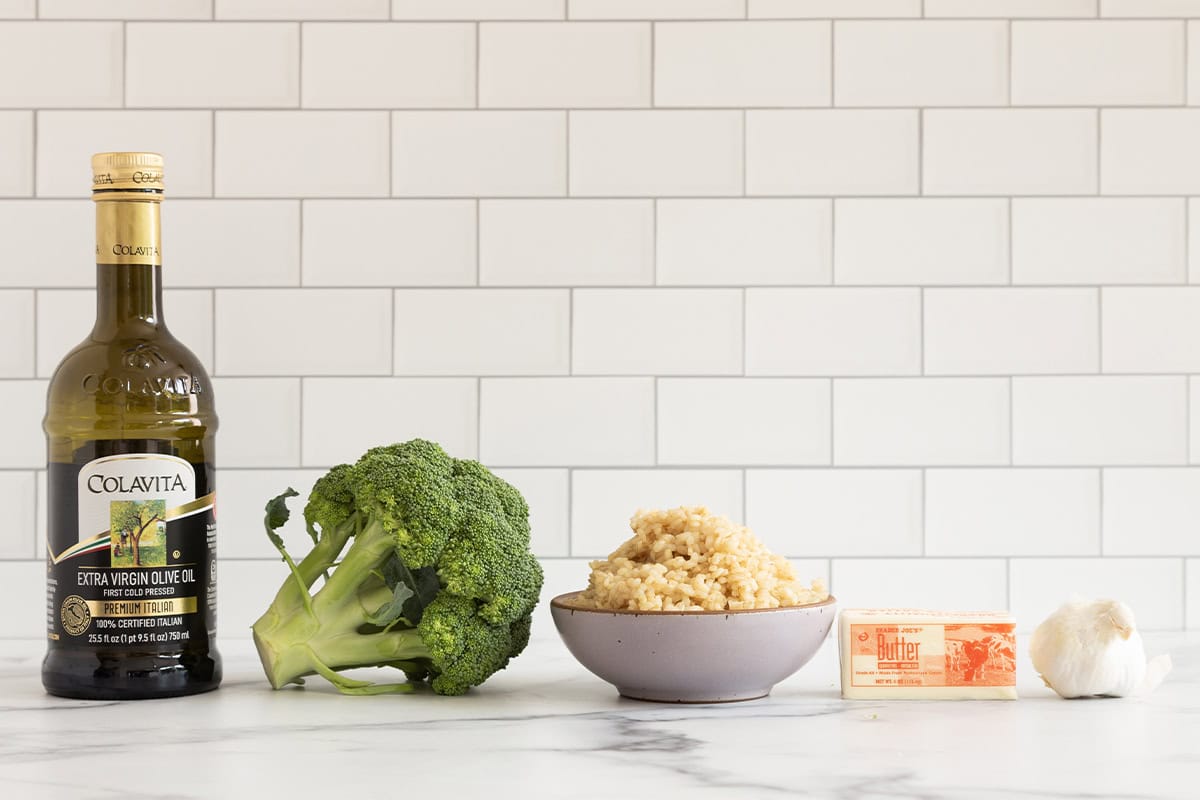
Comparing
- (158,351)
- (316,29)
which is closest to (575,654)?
(158,351)

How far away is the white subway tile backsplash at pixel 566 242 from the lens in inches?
56.9

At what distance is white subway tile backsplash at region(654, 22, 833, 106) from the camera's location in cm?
145

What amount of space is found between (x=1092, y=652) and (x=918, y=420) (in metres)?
0.45

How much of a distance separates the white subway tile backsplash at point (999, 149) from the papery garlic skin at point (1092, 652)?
57cm

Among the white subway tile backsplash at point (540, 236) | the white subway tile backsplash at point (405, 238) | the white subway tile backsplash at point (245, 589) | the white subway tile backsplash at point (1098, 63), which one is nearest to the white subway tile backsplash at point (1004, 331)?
the white subway tile backsplash at point (540, 236)

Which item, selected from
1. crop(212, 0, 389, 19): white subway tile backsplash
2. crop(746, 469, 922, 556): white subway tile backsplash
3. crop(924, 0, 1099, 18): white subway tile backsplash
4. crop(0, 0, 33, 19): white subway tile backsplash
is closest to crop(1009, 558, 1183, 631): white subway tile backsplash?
crop(746, 469, 922, 556): white subway tile backsplash

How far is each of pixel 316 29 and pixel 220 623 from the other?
67cm

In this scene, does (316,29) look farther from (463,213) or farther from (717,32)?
(717,32)

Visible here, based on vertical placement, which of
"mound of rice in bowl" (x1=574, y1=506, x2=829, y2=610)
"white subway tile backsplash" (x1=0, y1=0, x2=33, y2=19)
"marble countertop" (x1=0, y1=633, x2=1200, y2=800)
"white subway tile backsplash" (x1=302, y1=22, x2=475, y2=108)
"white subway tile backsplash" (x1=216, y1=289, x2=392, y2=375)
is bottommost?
"marble countertop" (x1=0, y1=633, x2=1200, y2=800)

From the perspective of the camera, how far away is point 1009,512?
1.46 meters

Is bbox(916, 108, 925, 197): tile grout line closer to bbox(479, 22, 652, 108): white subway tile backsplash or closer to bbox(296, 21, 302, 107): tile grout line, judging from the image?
bbox(479, 22, 652, 108): white subway tile backsplash

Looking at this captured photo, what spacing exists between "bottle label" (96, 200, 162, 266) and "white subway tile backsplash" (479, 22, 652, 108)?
1.75ft

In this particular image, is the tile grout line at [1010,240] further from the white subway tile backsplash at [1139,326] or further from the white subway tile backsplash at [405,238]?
the white subway tile backsplash at [405,238]

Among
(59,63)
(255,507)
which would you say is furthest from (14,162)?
(255,507)
